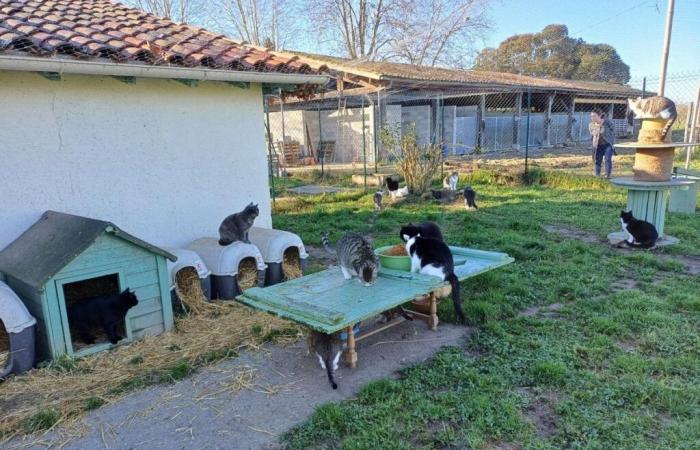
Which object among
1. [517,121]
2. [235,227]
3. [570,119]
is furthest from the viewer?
[570,119]

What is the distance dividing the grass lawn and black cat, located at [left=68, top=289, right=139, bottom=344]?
6.23 feet

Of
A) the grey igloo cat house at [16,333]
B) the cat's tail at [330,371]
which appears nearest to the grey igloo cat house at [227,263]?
the grey igloo cat house at [16,333]

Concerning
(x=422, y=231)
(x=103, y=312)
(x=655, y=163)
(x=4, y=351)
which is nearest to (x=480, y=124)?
(x=655, y=163)

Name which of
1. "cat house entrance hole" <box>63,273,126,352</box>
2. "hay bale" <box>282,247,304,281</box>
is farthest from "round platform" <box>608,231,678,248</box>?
"cat house entrance hole" <box>63,273,126,352</box>

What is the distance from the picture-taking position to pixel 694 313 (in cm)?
404

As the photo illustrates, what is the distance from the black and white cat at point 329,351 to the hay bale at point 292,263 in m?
2.19

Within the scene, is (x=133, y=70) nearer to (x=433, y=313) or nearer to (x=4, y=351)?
(x=4, y=351)

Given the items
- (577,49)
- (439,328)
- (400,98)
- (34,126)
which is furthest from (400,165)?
(577,49)

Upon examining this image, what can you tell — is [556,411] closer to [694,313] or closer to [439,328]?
[439,328]

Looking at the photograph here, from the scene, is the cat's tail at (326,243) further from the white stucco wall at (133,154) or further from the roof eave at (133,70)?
the roof eave at (133,70)

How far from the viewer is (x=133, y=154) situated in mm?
4668

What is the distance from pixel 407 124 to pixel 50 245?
48.6 ft

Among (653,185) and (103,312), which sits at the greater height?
(653,185)

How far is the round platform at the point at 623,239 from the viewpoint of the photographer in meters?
6.09
